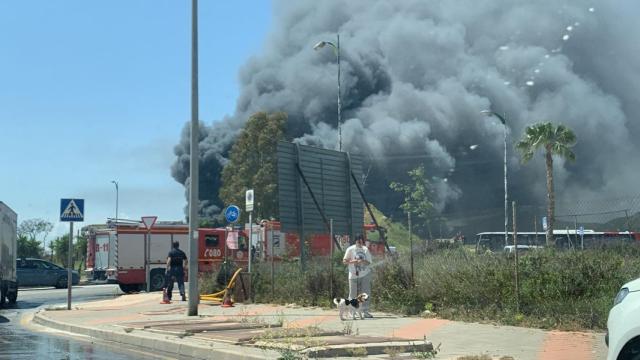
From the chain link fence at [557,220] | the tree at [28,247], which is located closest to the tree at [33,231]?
the tree at [28,247]

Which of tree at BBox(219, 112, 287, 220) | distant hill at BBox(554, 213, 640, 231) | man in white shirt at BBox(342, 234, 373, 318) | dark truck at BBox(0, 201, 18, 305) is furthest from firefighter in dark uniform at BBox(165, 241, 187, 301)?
tree at BBox(219, 112, 287, 220)

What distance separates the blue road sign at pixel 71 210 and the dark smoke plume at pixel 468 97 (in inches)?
2603

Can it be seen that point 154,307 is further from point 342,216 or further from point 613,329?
point 613,329

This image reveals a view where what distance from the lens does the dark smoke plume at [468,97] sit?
278 ft

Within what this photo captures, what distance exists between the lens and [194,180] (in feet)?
52.0

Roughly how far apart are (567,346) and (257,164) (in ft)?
186

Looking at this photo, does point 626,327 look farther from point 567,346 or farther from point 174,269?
point 174,269

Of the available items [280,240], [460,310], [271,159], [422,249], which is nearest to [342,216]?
[422,249]

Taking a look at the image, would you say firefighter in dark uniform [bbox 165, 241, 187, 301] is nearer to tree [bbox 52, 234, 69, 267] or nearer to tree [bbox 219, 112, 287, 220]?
tree [bbox 219, 112, 287, 220]

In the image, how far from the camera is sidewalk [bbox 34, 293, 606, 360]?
9328 mm

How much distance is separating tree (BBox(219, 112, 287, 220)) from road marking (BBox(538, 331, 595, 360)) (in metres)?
51.4

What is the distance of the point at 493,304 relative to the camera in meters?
13.3

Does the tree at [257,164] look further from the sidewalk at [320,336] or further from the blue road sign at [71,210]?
the sidewalk at [320,336]

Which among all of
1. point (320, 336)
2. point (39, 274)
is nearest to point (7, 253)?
point (320, 336)
